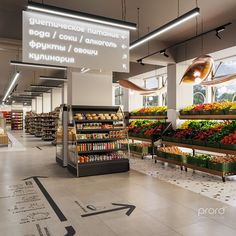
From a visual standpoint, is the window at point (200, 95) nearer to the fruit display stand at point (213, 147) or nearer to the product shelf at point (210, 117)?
the product shelf at point (210, 117)

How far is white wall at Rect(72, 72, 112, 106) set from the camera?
299 inches

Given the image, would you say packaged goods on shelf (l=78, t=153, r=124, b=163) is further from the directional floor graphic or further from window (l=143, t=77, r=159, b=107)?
window (l=143, t=77, r=159, b=107)

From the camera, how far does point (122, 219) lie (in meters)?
3.81

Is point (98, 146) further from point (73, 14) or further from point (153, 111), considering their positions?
point (153, 111)

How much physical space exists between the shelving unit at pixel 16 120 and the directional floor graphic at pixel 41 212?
101 feet

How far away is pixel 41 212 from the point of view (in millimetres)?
4082

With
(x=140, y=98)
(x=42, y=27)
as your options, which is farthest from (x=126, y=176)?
(x=140, y=98)

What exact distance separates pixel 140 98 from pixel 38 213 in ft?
37.6

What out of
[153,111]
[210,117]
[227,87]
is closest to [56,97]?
[153,111]

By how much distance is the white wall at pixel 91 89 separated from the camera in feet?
24.9

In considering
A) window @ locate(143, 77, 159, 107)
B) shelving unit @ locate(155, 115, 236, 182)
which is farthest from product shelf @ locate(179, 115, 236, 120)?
window @ locate(143, 77, 159, 107)

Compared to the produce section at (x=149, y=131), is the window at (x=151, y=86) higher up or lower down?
higher up

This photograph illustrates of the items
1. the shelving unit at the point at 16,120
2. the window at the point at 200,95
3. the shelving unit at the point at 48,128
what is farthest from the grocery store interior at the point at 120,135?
the shelving unit at the point at 16,120

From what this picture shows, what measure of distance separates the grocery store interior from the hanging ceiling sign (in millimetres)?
17
